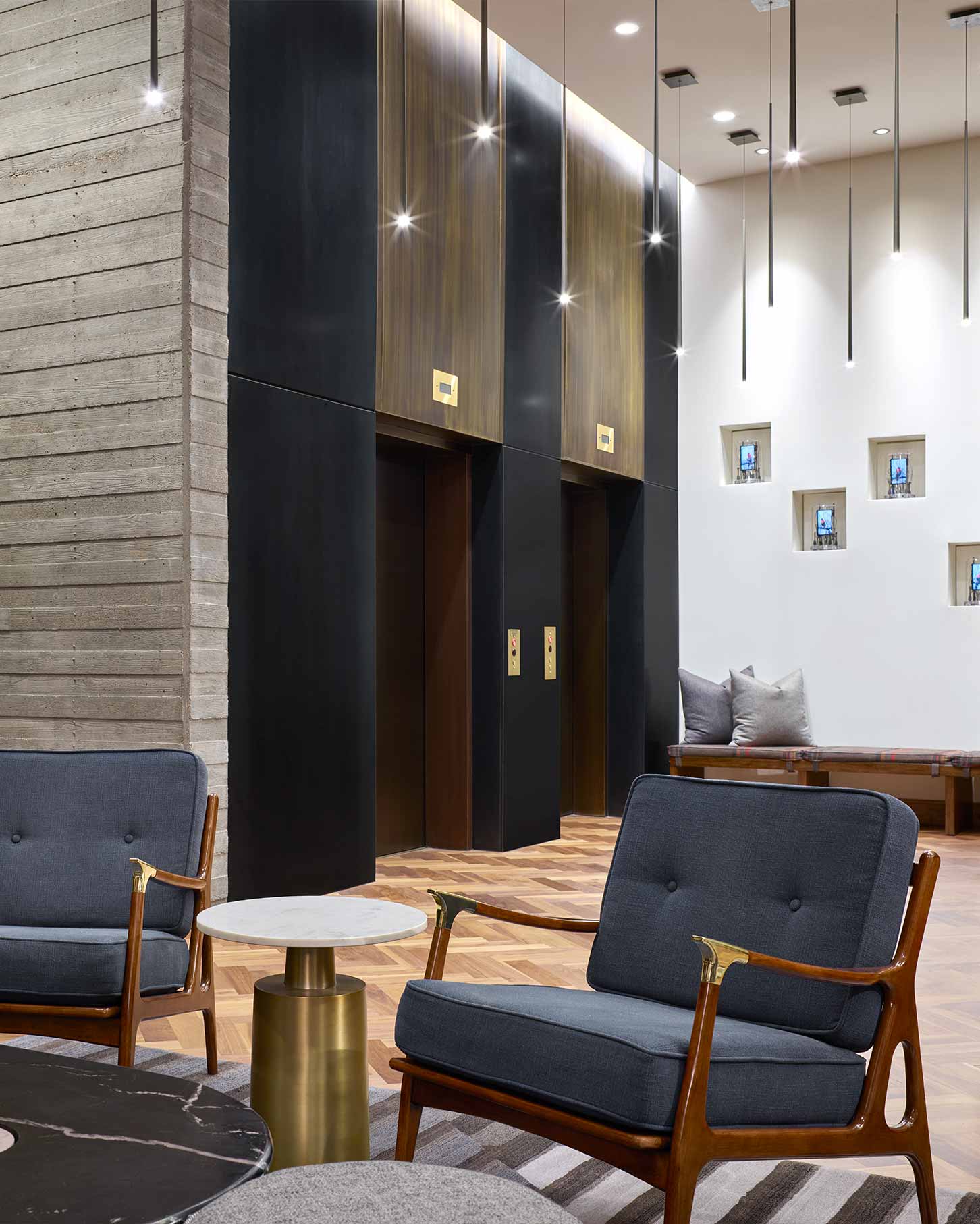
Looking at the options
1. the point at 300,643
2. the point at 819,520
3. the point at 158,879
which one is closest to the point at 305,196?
the point at 300,643

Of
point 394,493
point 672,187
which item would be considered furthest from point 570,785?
point 672,187

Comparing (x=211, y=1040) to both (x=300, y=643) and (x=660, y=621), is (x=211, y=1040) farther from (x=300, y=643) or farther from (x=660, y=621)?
(x=660, y=621)

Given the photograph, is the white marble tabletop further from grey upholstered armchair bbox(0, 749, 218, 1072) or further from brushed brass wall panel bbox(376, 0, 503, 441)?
brushed brass wall panel bbox(376, 0, 503, 441)

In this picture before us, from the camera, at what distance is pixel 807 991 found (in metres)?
2.33

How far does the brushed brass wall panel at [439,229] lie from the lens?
6.22 metres

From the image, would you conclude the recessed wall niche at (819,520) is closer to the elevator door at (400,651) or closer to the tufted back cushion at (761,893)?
the elevator door at (400,651)

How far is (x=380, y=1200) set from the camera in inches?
59.0

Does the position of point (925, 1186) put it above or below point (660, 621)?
below

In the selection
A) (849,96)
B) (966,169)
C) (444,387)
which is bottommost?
(444,387)

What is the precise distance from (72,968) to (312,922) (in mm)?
681

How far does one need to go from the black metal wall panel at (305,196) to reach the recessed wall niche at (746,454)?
4135 millimetres

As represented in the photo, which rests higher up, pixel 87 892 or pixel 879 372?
pixel 879 372

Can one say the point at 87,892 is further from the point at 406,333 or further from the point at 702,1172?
the point at 406,333

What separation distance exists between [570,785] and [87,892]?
5.80m
